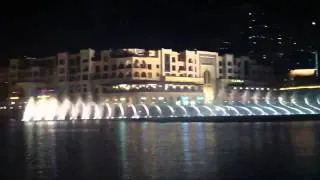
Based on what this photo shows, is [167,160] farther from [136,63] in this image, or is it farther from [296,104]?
[296,104]

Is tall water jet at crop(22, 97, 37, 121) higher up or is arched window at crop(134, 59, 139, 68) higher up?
arched window at crop(134, 59, 139, 68)

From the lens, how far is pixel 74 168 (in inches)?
995

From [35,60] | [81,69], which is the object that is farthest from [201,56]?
[35,60]

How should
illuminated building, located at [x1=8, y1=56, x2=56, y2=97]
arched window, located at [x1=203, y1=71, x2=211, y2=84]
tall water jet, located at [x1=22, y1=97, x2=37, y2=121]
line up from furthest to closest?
arched window, located at [x1=203, y1=71, x2=211, y2=84] < illuminated building, located at [x1=8, y1=56, x2=56, y2=97] < tall water jet, located at [x1=22, y1=97, x2=37, y2=121]

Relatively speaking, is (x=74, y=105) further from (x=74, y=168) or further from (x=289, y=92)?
(x=74, y=168)

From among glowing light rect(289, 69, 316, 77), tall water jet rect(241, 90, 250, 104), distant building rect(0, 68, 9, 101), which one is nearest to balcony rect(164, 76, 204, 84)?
tall water jet rect(241, 90, 250, 104)

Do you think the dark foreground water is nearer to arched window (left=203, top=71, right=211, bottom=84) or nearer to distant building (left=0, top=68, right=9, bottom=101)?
arched window (left=203, top=71, right=211, bottom=84)

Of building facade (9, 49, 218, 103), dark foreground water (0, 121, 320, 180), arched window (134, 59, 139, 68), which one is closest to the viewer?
dark foreground water (0, 121, 320, 180)

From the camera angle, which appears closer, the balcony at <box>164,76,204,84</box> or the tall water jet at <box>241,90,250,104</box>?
the balcony at <box>164,76,204,84</box>

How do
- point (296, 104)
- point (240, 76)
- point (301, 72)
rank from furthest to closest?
point (301, 72) < point (240, 76) < point (296, 104)

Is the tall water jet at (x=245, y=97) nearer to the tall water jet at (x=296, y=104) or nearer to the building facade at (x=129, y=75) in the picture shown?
the building facade at (x=129, y=75)

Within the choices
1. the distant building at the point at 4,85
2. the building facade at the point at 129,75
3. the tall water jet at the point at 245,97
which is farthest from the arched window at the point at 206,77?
the distant building at the point at 4,85

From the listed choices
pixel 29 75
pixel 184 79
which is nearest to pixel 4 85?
pixel 29 75

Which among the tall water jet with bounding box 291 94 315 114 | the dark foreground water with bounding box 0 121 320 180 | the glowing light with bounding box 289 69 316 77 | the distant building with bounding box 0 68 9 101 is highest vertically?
the glowing light with bounding box 289 69 316 77
